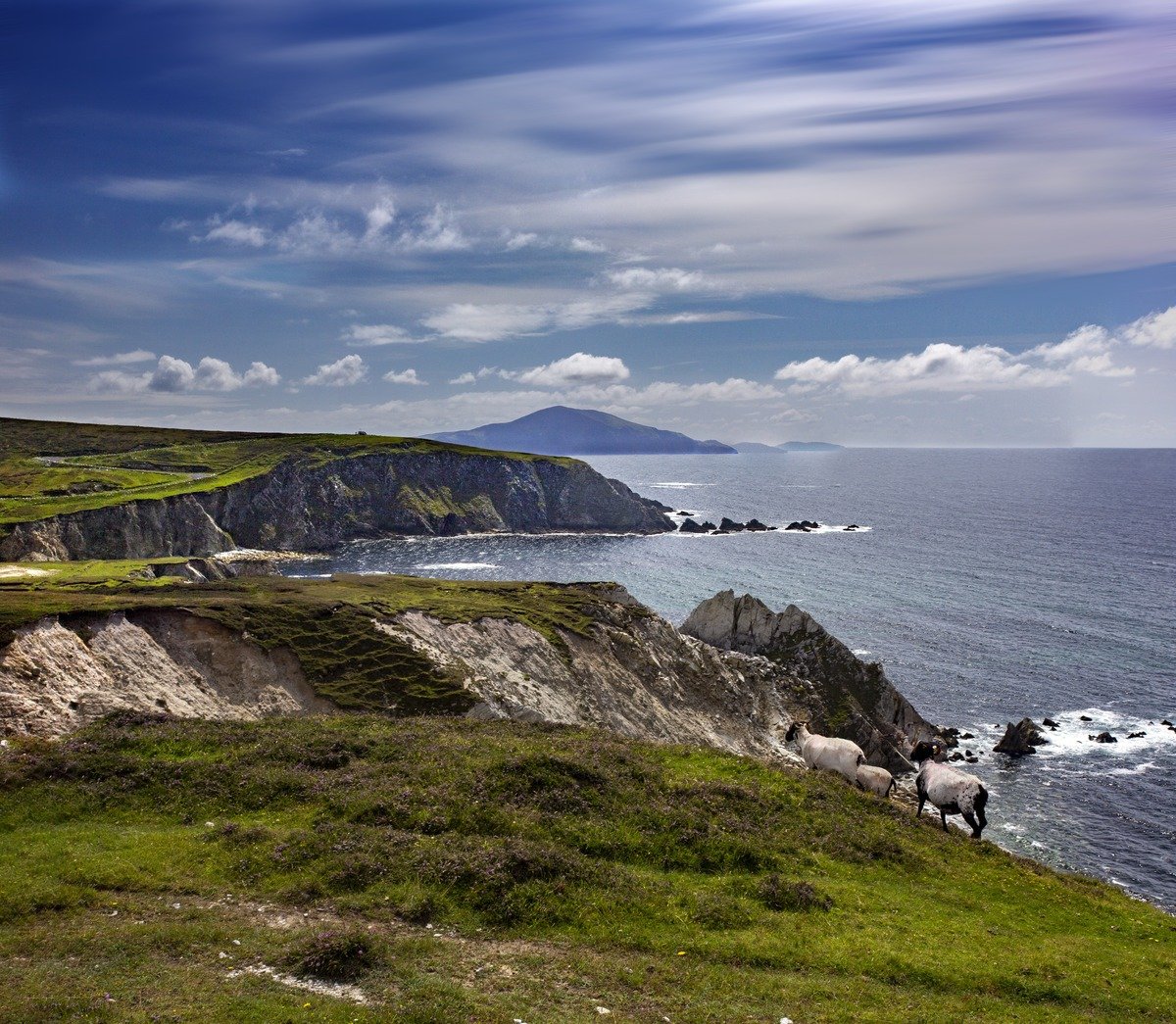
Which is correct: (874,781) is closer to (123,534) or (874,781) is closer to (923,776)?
(923,776)

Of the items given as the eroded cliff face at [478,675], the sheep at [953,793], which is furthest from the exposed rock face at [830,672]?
the sheep at [953,793]

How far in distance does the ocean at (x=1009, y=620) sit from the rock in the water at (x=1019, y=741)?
116 cm

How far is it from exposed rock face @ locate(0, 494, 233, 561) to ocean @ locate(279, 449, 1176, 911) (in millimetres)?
25442

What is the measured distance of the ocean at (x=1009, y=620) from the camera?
2183 inches

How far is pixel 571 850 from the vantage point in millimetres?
22750

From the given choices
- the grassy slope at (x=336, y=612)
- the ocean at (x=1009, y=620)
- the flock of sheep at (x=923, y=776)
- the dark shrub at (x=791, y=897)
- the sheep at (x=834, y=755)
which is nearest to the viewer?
the dark shrub at (x=791, y=897)

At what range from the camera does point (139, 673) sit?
149ft

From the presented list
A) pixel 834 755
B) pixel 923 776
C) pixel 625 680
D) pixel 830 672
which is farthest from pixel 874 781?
pixel 830 672

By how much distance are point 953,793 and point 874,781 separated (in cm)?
382

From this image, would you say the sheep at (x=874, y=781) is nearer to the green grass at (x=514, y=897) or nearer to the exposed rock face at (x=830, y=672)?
the green grass at (x=514, y=897)

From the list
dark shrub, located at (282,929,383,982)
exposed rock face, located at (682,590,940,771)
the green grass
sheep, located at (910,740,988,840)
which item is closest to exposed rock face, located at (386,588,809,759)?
exposed rock face, located at (682,590,940,771)

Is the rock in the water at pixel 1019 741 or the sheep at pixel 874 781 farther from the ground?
the sheep at pixel 874 781

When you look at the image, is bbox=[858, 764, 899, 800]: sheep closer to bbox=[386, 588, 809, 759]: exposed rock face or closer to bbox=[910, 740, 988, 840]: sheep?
bbox=[910, 740, 988, 840]: sheep

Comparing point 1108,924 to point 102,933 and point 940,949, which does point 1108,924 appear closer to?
point 940,949
